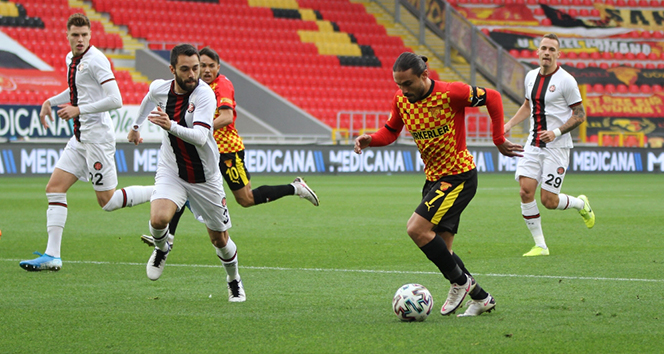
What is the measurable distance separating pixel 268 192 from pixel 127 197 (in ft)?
5.45

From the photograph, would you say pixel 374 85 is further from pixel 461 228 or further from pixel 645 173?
pixel 461 228

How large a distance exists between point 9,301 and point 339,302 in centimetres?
216

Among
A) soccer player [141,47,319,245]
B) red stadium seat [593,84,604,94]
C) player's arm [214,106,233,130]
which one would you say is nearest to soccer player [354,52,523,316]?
player's arm [214,106,233,130]

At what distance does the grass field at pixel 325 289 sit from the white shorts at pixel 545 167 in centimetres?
72

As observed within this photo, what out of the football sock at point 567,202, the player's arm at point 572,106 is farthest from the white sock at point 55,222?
the football sock at point 567,202

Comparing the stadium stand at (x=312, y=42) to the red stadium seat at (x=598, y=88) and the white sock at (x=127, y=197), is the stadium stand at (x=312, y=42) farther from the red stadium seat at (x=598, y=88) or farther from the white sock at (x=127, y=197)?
the white sock at (x=127, y=197)

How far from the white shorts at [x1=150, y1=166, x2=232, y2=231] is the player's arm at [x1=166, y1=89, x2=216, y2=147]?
1.10 ft

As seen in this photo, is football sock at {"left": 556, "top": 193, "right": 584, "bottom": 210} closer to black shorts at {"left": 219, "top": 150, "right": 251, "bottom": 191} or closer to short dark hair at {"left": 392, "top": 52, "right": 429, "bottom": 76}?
black shorts at {"left": 219, "top": 150, "right": 251, "bottom": 191}

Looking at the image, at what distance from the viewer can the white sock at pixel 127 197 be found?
7.73 m

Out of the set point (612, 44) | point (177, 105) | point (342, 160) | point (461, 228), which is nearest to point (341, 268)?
point (177, 105)

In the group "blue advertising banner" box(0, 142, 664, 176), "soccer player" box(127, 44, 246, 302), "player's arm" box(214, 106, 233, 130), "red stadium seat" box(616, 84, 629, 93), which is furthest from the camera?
"red stadium seat" box(616, 84, 629, 93)

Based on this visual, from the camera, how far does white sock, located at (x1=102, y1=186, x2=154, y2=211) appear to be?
7730 mm

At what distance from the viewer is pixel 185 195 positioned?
6.00 metres

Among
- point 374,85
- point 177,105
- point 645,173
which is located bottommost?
point 645,173
